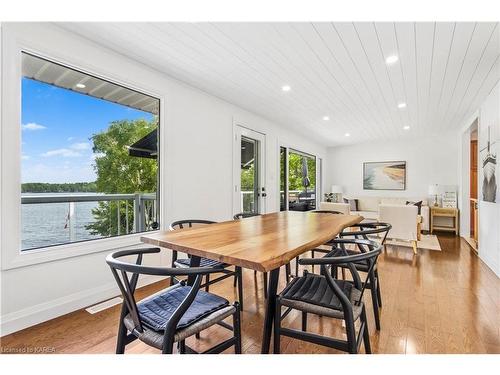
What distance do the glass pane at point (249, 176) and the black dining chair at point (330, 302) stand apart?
290 cm

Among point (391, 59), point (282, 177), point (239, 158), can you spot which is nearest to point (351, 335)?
point (391, 59)

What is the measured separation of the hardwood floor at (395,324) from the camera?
1803 millimetres

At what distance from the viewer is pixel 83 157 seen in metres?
2.62

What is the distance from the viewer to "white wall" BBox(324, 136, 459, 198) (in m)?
6.76

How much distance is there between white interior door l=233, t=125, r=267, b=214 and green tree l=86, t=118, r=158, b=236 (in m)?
1.44

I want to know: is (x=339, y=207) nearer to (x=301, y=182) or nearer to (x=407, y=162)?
(x=301, y=182)

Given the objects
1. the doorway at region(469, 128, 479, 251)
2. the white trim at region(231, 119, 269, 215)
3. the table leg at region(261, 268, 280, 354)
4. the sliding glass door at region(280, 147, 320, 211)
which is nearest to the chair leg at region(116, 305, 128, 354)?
the table leg at region(261, 268, 280, 354)

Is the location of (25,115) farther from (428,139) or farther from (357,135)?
(428,139)

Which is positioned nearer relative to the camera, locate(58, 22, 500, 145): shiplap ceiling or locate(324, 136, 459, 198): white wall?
locate(58, 22, 500, 145): shiplap ceiling

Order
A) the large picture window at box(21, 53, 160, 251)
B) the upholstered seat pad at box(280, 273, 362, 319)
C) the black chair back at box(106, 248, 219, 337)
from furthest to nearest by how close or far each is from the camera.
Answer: the large picture window at box(21, 53, 160, 251)
the upholstered seat pad at box(280, 273, 362, 319)
the black chair back at box(106, 248, 219, 337)

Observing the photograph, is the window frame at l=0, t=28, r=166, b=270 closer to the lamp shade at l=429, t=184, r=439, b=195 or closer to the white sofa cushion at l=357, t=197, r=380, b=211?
the white sofa cushion at l=357, t=197, r=380, b=211
